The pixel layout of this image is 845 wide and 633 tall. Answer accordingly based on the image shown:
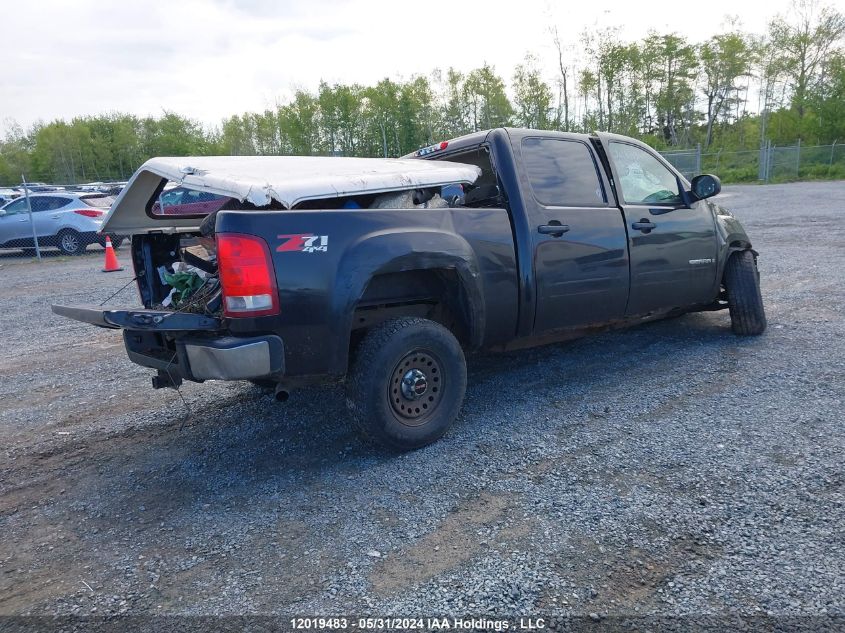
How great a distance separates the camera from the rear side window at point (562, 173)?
14.9 feet

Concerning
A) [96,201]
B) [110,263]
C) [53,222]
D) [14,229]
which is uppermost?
[96,201]

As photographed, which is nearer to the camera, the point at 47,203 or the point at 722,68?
the point at 47,203

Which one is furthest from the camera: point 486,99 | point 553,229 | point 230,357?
point 486,99

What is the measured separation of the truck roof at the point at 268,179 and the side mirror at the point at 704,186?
7.38ft

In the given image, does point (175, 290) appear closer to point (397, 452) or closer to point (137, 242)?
point (137, 242)

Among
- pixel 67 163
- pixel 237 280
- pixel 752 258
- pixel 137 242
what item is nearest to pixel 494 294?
pixel 237 280

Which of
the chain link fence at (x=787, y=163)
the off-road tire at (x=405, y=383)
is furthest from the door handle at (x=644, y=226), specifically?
the chain link fence at (x=787, y=163)

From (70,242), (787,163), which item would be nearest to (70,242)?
(70,242)

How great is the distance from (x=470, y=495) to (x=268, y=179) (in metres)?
2.05

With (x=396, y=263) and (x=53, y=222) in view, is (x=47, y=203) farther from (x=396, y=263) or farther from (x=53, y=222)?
(x=396, y=263)

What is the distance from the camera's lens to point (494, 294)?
415cm

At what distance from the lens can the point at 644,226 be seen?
5.03 metres

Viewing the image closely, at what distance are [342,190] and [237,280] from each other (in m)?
0.82

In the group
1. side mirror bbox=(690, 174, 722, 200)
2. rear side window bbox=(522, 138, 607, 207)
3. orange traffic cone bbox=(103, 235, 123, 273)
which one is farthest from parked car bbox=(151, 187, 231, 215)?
orange traffic cone bbox=(103, 235, 123, 273)
